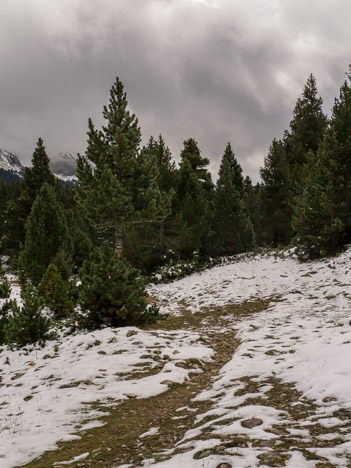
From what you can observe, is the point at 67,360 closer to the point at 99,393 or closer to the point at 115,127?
the point at 99,393

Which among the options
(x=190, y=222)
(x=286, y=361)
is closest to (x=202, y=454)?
(x=286, y=361)

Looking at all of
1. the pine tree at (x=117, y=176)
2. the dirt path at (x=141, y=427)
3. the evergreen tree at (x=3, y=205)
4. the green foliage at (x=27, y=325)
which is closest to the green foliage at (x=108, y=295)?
the green foliage at (x=27, y=325)

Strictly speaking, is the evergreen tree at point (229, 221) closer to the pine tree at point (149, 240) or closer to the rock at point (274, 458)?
the pine tree at point (149, 240)

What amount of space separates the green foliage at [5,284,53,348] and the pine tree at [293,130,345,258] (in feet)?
53.6

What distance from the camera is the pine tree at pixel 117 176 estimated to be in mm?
17578

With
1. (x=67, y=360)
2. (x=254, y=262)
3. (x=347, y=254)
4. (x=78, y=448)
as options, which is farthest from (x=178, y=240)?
(x=78, y=448)

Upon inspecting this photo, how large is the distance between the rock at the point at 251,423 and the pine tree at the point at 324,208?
55.4 feet

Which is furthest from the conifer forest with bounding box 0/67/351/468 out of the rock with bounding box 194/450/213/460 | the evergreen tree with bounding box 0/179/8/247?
the evergreen tree with bounding box 0/179/8/247

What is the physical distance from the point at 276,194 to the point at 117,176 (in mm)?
18117

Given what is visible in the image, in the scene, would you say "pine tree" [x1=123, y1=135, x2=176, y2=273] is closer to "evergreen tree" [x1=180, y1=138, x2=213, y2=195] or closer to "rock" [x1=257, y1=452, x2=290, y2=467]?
"evergreen tree" [x1=180, y1=138, x2=213, y2=195]

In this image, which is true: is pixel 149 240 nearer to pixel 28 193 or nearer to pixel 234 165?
pixel 28 193

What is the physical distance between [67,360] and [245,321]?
731 cm

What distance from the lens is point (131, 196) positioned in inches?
757

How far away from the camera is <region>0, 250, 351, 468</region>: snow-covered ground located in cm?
386
